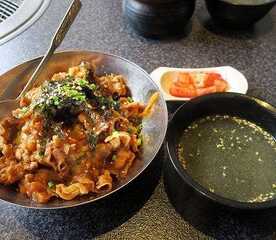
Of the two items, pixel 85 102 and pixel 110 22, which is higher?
pixel 85 102

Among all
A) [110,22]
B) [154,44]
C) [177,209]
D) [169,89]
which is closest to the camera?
[177,209]

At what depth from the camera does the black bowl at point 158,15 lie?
139 centimetres

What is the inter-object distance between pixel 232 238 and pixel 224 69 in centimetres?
60

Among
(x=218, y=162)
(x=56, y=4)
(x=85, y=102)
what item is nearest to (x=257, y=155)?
(x=218, y=162)

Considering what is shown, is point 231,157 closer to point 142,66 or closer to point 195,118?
point 195,118

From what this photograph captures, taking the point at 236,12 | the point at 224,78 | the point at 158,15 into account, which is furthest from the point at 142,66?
the point at 236,12

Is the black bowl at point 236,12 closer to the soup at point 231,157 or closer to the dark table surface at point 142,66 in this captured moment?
the dark table surface at point 142,66

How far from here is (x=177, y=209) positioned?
3.23 feet

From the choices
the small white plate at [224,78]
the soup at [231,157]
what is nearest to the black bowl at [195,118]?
the soup at [231,157]

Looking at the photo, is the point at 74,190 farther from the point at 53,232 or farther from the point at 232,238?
the point at 232,238

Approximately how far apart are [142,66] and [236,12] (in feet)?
1.40

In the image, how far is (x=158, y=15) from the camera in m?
1.42

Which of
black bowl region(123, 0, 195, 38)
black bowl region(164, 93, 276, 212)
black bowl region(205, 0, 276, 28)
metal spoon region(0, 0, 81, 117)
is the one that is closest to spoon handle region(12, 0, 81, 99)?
metal spoon region(0, 0, 81, 117)

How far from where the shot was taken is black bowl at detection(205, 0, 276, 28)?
141cm
